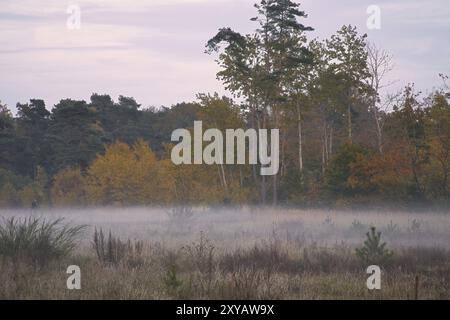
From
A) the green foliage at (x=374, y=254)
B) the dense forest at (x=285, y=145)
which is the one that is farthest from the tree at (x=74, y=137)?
the green foliage at (x=374, y=254)

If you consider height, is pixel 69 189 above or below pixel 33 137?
below

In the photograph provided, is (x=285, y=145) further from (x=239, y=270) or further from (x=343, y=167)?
(x=239, y=270)

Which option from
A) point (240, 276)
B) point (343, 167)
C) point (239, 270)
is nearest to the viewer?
point (240, 276)

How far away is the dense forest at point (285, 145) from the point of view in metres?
31.9

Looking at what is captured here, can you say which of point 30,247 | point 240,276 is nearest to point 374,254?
point 240,276

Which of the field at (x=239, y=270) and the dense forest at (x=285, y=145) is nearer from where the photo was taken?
the field at (x=239, y=270)

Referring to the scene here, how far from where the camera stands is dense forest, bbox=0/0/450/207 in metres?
31.9

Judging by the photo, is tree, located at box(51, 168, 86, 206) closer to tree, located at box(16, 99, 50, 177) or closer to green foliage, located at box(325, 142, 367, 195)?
tree, located at box(16, 99, 50, 177)

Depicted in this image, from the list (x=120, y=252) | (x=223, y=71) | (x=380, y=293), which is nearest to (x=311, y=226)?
(x=120, y=252)

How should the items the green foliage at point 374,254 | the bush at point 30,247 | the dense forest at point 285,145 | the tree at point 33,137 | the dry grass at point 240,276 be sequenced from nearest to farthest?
the dry grass at point 240,276 → the bush at point 30,247 → the green foliage at point 374,254 → the dense forest at point 285,145 → the tree at point 33,137

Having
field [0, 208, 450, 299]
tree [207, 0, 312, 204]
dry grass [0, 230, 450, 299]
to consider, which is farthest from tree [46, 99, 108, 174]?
dry grass [0, 230, 450, 299]

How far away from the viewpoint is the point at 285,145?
4659cm

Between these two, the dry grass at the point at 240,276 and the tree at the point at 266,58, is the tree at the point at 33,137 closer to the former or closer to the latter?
the tree at the point at 266,58

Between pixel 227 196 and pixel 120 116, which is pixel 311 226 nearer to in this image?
pixel 227 196
